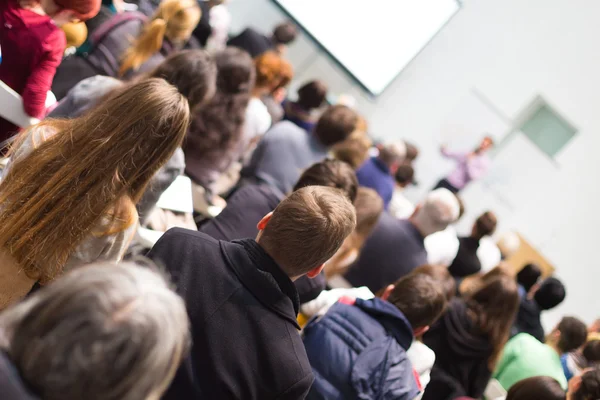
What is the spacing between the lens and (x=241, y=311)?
3.99ft

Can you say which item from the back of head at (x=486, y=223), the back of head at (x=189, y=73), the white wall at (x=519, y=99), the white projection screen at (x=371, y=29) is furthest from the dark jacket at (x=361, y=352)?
the white wall at (x=519, y=99)

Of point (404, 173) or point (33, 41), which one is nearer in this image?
point (33, 41)

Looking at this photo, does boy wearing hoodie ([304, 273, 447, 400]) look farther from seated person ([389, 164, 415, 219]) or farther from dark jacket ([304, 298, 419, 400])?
seated person ([389, 164, 415, 219])

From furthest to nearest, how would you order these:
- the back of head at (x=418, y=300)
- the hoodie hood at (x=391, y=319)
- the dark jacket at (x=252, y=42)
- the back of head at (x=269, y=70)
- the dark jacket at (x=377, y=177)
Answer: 1. the dark jacket at (x=252, y=42)
2. the dark jacket at (x=377, y=177)
3. the back of head at (x=269, y=70)
4. the back of head at (x=418, y=300)
5. the hoodie hood at (x=391, y=319)

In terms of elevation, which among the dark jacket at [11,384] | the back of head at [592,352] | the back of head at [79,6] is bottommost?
the dark jacket at [11,384]

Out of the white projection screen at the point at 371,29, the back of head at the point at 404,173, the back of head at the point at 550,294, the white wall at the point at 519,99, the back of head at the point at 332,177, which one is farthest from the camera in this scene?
the white wall at the point at 519,99

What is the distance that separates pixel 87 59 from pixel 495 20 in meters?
4.85

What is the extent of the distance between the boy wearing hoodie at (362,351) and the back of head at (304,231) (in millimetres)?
461

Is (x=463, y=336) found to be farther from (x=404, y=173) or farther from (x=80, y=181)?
(x=404, y=173)

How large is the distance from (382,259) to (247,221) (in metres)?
1.15

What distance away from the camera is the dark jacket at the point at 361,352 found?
5.51 feet

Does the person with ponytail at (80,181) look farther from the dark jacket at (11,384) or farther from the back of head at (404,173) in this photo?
the back of head at (404,173)

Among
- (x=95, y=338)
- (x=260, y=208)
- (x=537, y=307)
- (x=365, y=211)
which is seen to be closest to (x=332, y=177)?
(x=260, y=208)

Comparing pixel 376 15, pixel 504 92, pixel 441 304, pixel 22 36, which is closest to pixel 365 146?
pixel 441 304
